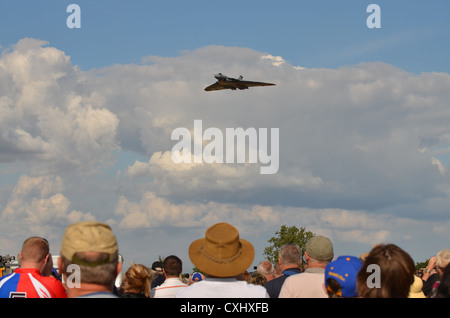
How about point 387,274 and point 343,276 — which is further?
point 343,276

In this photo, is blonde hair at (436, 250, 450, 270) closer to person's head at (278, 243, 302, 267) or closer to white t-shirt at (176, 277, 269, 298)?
person's head at (278, 243, 302, 267)

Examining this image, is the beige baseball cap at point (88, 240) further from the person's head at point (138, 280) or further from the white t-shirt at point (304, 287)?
the person's head at point (138, 280)

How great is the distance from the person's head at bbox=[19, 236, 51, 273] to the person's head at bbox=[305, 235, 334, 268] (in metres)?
3.62

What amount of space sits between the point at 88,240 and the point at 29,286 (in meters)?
2.43

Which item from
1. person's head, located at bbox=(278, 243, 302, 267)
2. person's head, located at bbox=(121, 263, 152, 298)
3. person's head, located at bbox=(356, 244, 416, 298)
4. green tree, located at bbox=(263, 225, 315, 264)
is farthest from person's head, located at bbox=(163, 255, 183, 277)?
green tree, located at bbox=(263, 225, 315, 264)

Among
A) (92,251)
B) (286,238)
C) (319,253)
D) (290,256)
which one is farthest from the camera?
(286,238)

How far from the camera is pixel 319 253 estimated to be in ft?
25.7

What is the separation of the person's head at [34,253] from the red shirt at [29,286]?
0.10 meters

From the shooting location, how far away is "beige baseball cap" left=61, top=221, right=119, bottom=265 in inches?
177

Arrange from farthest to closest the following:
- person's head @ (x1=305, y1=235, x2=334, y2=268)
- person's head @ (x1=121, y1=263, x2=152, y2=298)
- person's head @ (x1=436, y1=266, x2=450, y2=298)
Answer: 1. person's head @ (x1=121, y1=263, x2=152, y2=298)
2. person's head @ (x1=305, y1=235, x2=334, y2=268)
3. person's head @ (x1=436, y1=266, x2=450, y2=298)

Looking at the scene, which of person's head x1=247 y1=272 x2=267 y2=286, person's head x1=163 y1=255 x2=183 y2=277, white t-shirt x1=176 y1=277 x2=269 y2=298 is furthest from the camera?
person's head x1=247 y1=272 x2=267 y2=286

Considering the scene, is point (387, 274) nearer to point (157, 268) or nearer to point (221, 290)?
point (221, 290)

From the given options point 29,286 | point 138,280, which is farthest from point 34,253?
point 138,280

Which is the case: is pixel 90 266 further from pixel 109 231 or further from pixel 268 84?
pixel 268 84
